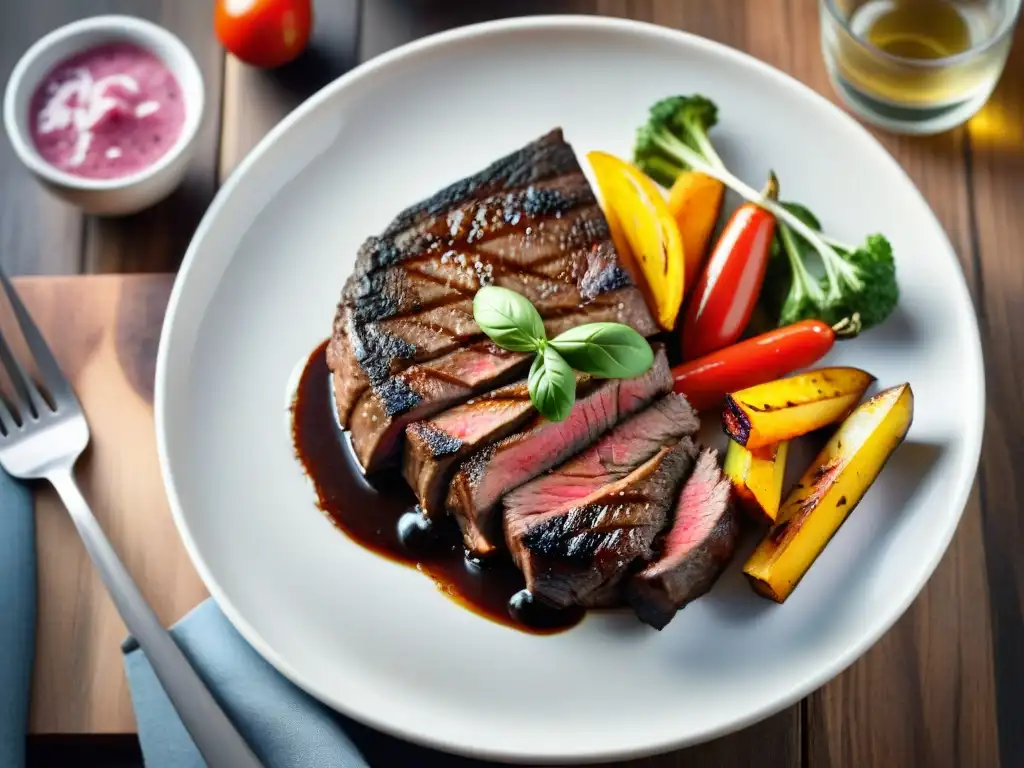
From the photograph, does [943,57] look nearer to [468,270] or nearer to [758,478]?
[758,478]

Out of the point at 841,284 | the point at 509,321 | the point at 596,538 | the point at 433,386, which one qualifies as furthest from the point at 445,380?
the point at 841,284

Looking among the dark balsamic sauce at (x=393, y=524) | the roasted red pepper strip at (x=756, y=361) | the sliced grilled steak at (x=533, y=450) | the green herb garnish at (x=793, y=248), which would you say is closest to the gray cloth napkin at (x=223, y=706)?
the dark balsamic sauce at (x=393, y=524)

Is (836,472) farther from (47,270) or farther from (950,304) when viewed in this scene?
(47,270)

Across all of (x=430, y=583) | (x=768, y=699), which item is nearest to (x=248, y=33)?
(x=430, y=583)

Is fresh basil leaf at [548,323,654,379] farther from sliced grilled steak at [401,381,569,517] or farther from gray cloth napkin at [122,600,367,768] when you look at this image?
gray cloth napkin at [122,600,367,768]

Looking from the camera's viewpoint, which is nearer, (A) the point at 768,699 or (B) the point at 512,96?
(A) the point at 768,699

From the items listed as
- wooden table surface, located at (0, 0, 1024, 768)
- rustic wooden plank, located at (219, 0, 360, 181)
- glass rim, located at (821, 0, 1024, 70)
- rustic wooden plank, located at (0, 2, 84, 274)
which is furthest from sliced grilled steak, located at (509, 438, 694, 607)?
rustic wooden plank, located at (0, 2, 84, 274)
